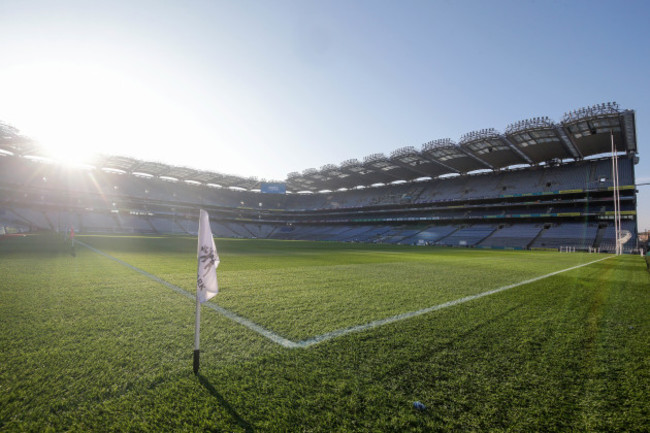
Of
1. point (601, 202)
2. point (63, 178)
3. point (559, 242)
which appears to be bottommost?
point (559, 242)

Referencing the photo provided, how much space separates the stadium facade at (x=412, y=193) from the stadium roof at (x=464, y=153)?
0.62ft

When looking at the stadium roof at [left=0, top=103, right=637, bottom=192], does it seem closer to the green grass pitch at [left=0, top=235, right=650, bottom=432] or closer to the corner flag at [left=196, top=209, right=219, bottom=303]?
the green grass pitch at [left=0, top=235, right=650, bottom=432]

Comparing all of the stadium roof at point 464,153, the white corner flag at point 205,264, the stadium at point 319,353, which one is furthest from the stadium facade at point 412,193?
the white corner flag at point 205,264

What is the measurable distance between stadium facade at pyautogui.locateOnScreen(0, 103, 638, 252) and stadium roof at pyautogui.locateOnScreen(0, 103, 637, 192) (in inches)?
7.5

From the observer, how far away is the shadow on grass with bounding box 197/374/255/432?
1660 mm

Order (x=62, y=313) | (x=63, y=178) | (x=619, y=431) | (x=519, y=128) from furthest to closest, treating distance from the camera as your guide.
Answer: (x=63, y=178) → (x=519, y=128) → (x=62, y=313) → (x=619, y=431)

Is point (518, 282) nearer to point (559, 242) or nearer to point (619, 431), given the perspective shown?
point (619, 431)

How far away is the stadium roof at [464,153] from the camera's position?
31016mm

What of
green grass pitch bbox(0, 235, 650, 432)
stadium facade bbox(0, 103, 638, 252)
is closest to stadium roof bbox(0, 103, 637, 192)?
stadium facade bbox(0, 103, 638, 252)

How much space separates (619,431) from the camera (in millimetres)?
1668

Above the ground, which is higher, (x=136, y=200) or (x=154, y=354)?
(x=136, y=200)

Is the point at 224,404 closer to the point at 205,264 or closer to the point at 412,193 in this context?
the point at 205,264

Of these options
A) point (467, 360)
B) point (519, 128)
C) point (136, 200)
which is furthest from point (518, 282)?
point (136, 200)

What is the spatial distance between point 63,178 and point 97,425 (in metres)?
72.0
